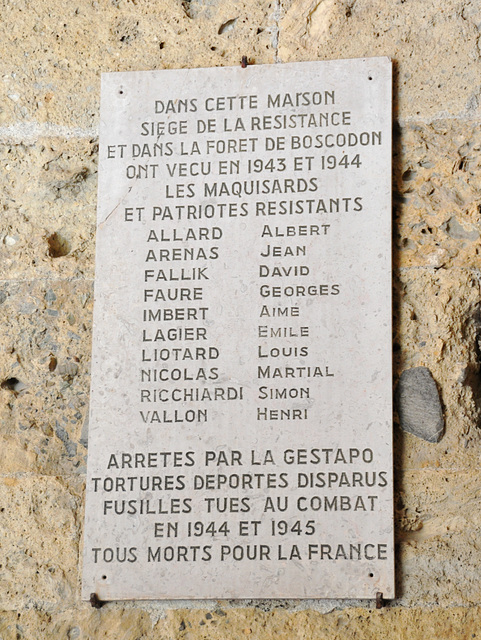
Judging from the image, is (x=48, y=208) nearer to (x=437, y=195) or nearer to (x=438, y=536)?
(x=437, y=195)

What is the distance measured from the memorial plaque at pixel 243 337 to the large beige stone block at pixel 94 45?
0.30 ft

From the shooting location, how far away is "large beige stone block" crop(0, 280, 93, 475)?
2539 mm

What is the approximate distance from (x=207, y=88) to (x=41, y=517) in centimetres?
135

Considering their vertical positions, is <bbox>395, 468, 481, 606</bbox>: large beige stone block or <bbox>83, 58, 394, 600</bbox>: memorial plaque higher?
<bbox>83, 58, 394, 600</bbox>: memorial plaque

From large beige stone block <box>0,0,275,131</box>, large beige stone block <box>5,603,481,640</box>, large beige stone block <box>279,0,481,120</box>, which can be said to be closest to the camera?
large beige stone block <box>5,603,481,640</box>

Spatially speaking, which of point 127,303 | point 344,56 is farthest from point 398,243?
point 127,303

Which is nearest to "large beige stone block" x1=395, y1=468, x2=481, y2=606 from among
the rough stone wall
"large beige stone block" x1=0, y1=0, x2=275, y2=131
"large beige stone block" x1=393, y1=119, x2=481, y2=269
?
the rough stone wall

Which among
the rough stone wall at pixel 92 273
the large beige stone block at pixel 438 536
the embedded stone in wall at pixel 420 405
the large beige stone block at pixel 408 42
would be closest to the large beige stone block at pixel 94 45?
the rough stone wall at pixel 92 273

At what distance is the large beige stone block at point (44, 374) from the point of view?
254 centimetres

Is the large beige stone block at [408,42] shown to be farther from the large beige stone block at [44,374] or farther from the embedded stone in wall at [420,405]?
the large beige stone block at [44,374]

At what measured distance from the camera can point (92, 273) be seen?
262cm

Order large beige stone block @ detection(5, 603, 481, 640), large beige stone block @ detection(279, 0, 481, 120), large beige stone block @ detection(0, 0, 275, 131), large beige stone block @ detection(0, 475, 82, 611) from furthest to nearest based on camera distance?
large beige stone block @ detection(0, 0, 275, 131) < large beige stone block @ detection(279, 0, 481, 120) < large beige stone block @ detection(0, 475, 82, 611) < large beige stone block @ detection(5, 603, 481, 640)

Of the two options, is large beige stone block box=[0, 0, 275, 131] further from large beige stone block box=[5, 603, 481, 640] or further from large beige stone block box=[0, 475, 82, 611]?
large beige stone block box=[5, 603, 481, 640]

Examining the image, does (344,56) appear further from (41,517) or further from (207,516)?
(41,517)
